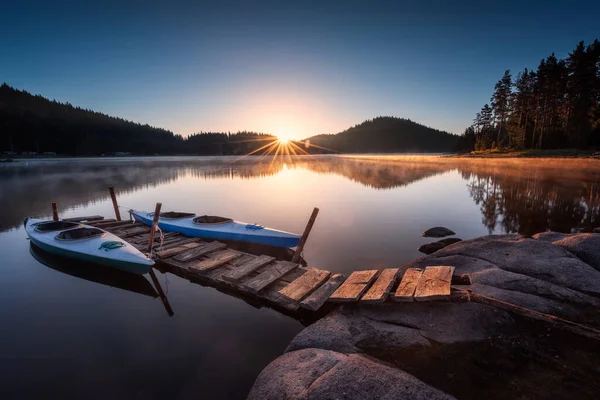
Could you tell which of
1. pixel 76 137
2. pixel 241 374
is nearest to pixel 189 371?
pixel 241 374

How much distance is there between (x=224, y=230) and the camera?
15594 mm

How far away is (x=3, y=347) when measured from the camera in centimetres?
780

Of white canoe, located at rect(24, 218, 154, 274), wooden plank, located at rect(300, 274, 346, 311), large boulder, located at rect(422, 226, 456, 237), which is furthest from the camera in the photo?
large boulder, located at rect(422, 226, 456, 237)

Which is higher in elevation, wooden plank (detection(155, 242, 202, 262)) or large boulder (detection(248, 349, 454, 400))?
large boulder (detection(248, 349, 454, 400))

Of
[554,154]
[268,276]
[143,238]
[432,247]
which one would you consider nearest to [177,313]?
[268,276]

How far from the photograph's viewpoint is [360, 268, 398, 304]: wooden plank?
783 cm

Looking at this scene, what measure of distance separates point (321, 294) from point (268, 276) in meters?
2.47

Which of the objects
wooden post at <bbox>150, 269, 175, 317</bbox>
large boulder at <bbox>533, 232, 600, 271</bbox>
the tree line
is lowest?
wooden post at <bbox>150, 269, 175, 317</bbox>

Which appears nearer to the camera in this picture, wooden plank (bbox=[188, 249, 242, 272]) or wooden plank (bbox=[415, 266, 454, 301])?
wooden plank (bbox=[415, 266, 454, 301])

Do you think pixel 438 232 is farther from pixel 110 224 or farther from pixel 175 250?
pixel 110 224

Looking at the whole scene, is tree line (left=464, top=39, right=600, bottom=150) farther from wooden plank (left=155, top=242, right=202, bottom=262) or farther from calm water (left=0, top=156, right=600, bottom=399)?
wooden plank (left=155, top=242, right=202, bottom=262)

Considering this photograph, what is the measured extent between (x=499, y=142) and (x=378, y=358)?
92341mm

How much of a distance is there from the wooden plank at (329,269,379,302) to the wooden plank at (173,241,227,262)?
733 centimetres

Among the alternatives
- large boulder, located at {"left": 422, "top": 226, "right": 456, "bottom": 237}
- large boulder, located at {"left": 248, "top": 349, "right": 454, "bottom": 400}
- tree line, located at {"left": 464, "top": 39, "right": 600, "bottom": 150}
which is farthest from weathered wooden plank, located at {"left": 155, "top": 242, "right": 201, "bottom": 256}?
tree line, located at {"left": 464, "top": 39, "right": 600, "bottom": 150}
